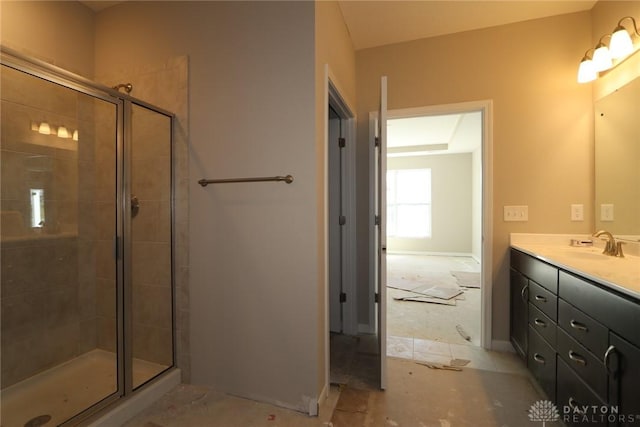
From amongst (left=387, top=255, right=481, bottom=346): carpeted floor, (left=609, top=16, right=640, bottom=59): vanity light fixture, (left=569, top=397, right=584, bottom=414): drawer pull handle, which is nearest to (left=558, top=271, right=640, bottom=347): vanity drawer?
(left=569, top=397, right=584, bottom=414): drawer pull handle

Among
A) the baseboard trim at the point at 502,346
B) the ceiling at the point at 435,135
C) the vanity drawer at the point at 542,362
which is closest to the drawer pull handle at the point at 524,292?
the vanity drawer at the point at 542,362

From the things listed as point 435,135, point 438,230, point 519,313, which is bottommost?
point 519,313

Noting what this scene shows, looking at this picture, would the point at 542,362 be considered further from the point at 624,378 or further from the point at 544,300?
the point at 624,378

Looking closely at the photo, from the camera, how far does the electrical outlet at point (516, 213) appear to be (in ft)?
7.31

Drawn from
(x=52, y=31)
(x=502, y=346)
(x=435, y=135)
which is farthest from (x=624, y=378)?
(x=435, y=135)

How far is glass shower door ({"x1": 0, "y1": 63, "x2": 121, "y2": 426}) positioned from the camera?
5.46ft

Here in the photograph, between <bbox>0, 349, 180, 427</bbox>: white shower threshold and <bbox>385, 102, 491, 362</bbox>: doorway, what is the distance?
6.35ft

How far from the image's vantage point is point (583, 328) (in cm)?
123

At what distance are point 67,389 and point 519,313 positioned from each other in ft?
9.87

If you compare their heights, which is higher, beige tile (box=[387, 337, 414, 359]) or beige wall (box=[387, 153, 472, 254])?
beige wall (box=[387, 153, 472, 254])

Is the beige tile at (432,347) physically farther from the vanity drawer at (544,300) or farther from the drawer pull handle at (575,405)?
the drawer pull handle at (575,405)

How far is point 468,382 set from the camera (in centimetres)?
186

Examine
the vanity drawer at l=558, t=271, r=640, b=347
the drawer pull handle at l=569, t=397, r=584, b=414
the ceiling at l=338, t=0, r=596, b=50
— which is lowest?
the drawer pull handle at l=569, t=397, r=584, b=414

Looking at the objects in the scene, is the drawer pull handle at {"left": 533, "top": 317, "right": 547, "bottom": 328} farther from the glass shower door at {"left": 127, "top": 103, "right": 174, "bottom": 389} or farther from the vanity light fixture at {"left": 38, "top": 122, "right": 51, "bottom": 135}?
the vanity light fixture at {"left": 38, "top": 122, "right": 51, "bottom": 135}
